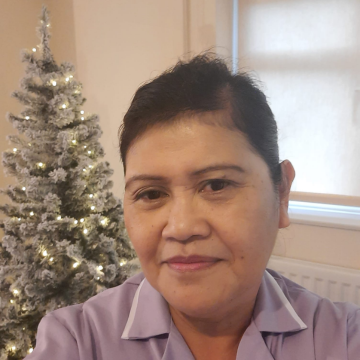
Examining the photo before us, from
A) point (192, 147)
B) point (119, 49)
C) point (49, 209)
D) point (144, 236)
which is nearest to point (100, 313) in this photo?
point (144, 236)

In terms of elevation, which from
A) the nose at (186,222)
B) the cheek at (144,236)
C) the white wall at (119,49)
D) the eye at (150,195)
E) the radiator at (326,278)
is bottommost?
the radiator at (326,278)

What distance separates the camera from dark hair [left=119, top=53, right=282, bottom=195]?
793 mm

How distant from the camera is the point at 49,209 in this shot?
5.08ft

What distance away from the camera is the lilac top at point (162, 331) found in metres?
0.81

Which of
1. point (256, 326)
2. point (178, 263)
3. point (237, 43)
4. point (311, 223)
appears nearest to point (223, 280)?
point (178, 263)

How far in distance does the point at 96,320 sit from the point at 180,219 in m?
0.37

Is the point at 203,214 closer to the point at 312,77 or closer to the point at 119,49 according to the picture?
the point at 312,77

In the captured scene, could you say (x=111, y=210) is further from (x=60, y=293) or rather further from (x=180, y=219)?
(x=180, y=219)

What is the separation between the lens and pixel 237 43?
7.37 feet

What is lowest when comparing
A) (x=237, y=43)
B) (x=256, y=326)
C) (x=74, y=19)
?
(x=256, y=326)

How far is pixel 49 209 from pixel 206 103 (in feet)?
3.47

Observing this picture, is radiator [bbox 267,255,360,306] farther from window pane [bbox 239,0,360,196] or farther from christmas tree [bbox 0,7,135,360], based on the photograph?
christmas tree [bbox 0,7,135,360]

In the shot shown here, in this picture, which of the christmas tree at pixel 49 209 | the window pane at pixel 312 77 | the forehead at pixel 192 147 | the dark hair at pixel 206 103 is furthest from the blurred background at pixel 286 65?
the forehead at pixel 192 147

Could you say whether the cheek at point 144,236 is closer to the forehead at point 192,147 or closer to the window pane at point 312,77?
the forehead at point 192,147
